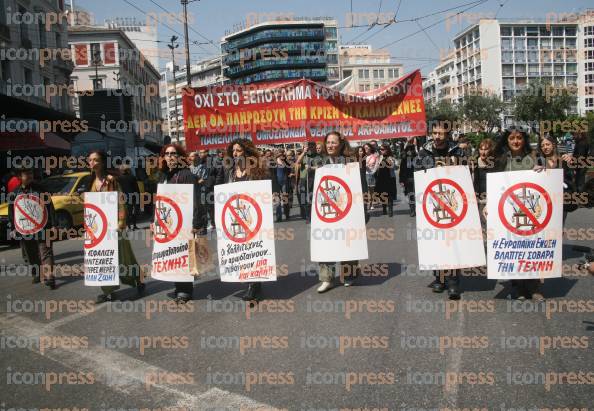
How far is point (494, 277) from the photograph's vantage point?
6066 mm

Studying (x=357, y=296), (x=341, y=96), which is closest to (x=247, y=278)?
(x=357, y=296)

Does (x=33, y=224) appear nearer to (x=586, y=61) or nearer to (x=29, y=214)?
(x=29, y=214)

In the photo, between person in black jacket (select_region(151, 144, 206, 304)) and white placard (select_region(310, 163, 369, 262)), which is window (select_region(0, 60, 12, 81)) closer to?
person in black jacket (select_region(151, 144, 206, 304))

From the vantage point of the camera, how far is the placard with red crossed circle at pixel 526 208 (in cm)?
607

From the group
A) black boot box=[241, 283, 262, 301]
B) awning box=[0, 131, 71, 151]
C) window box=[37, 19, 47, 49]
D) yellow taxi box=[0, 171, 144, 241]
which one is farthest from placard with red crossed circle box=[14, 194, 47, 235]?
window box=[37, 19, 47, 49]

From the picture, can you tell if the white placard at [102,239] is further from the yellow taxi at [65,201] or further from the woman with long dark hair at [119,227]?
the yellow taxi at [65,201]

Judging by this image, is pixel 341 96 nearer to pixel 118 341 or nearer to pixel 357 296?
pixel 357 296

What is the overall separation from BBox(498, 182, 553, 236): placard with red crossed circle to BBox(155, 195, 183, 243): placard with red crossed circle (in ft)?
12.1

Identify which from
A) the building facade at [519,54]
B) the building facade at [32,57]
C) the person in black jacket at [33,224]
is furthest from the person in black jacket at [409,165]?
the building facade at [519,54]

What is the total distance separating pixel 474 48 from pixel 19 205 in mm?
142115

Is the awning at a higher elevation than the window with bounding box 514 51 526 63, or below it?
below

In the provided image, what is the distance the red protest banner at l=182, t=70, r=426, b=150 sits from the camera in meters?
10.1

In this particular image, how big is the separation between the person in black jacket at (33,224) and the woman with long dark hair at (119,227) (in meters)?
1.77

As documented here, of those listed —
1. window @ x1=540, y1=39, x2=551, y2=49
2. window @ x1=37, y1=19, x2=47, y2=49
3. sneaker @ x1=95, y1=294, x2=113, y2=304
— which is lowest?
sneaker @ x1=95, y1=294, x2=113, y2=304
